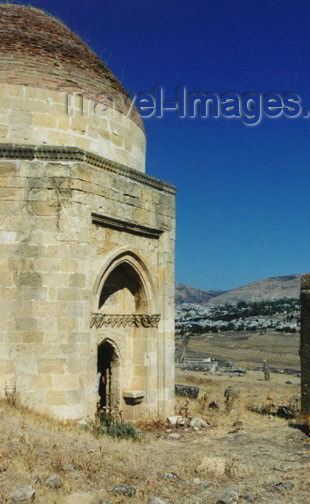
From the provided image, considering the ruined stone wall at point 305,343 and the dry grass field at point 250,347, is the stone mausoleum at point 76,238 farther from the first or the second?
the dry grass field at point 250,347

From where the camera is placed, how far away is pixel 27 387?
29.0 feet

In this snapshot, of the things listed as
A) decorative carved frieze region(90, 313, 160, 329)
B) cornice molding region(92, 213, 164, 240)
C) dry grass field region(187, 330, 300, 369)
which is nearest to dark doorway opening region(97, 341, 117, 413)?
decorative carved frieze region(90, 313, 160, 329)

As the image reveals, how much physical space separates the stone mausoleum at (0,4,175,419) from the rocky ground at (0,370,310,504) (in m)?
0.81

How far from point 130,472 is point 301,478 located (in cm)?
230

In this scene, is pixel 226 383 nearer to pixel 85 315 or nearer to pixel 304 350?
pixel 304 350

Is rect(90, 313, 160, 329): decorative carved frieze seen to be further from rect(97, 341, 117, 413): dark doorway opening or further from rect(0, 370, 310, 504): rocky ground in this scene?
rect(0, 370, 310, 504): rocky ground

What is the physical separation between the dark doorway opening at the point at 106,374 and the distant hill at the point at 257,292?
130m

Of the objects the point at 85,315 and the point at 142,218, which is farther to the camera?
the point at 142,218

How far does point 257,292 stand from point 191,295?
31921 millimetres

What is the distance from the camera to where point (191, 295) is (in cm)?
18412

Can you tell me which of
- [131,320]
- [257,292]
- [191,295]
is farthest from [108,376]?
[191,295]

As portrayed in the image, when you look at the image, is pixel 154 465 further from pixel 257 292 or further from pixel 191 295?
pixel 191 295

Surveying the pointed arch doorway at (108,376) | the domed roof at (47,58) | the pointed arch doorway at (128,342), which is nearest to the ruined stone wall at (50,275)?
the pointed arch doorway at (128,342)

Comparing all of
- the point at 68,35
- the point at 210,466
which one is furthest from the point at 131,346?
the point at 68,35
